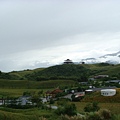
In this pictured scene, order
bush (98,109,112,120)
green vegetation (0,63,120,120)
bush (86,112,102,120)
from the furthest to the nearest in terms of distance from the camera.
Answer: green vegetation (0,63,120,120) < bush (98,109,112,120) < bush (86,112,102,120)

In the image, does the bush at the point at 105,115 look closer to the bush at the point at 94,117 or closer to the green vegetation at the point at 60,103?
the green vegetation at the point at 60,103

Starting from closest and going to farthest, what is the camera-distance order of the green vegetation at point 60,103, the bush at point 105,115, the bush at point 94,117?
the bush at point 94,117
the bush at point 105,115
the green vegetation at point 60,103

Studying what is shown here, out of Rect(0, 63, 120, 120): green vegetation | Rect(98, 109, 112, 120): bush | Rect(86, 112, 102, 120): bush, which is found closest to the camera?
Rect(86, 112, 102, 120): bush

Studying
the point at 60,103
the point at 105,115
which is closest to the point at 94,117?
the point at 105,115

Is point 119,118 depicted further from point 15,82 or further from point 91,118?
point 15,82

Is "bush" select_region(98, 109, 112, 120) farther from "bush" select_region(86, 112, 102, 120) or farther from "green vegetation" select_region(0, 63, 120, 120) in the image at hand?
"bush" select_region(86, 112, 102, 120)

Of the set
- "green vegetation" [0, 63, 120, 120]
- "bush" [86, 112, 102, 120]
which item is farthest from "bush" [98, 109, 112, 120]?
"bush" [86, 112, 102, 120]

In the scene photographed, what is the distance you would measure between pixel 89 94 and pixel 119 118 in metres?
37.0

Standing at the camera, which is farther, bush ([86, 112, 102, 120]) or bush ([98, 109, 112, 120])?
bush ([98, 109, 112, 120])

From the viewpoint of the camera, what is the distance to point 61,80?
4269 inches

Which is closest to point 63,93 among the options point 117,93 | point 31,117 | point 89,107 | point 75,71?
point 117,93

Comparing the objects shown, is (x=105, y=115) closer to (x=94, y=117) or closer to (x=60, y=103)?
(x=94, y=117)

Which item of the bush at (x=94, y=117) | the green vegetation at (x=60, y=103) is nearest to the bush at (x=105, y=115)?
the green vegetation at (x=60, y=103)

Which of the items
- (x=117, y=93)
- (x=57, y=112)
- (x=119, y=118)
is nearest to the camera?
(x=119, y=118)
